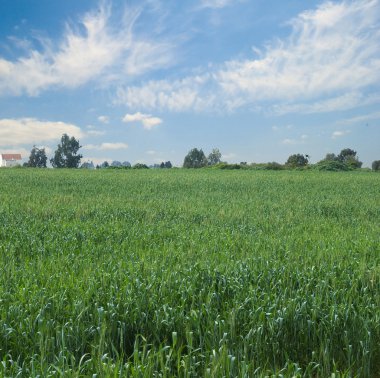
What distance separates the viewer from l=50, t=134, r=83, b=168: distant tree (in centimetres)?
13438

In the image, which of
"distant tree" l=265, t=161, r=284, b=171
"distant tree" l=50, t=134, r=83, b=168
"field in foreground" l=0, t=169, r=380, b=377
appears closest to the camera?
"field in foreground" l=0, t=169, r=380, b=377

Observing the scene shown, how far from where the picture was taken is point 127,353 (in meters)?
4.05

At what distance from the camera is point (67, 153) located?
13575 centimetres

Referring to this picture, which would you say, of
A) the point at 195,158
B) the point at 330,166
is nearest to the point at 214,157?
the point at 195,158

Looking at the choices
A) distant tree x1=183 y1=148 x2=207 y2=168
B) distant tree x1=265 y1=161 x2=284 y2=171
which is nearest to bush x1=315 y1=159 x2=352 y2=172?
distant tree x1=265 y1=161 x2=284 y2=171

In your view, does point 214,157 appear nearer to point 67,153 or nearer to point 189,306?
point 67,153

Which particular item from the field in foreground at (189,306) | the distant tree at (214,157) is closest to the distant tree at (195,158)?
the distant tree at (214,157)

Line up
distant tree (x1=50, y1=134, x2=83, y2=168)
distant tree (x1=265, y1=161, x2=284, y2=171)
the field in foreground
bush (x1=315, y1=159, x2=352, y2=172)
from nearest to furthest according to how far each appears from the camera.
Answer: the field in foreground, bush (x1=315, y1=159, x2=352, y2=172), distant tree (x1=265, y1=161, x2=284, y2=171), distant tree (x1=50, y1=134, x2=83, y2=168)

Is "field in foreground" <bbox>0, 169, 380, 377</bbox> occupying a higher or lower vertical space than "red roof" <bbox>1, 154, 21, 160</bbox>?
lower

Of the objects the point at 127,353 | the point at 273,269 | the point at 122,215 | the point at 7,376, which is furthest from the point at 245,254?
the point at 122,215

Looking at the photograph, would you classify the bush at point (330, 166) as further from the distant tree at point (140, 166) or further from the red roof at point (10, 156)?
the red roof at point (10, 156)

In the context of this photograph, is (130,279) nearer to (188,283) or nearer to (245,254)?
(188,283)

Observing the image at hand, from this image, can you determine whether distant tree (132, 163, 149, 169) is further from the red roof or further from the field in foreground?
the red roof

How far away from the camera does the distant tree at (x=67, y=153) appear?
441ft
